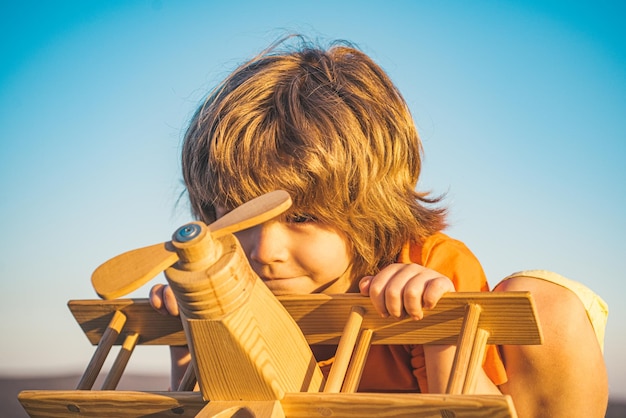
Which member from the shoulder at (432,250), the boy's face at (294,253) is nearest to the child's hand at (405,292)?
the boy's face at (294,253)

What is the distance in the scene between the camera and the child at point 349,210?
96.8 inches

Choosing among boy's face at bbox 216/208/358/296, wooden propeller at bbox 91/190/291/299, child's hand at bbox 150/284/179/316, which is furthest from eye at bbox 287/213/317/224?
wooden propeller at bbox 91/190/291/299

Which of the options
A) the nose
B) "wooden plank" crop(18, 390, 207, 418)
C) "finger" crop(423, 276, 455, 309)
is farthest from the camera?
the nose

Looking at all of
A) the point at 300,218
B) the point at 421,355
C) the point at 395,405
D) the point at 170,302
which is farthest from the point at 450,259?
the point at 395,405

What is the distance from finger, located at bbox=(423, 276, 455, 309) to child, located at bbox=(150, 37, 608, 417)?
1.19 ft

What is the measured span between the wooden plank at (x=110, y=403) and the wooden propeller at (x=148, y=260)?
37 centimetres

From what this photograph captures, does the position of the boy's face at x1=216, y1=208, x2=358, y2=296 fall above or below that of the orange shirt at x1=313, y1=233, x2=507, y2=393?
A: above

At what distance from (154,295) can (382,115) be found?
3.93ft

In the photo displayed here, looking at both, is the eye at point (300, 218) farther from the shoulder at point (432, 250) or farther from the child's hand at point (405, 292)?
the child's hand at point (405, 292)

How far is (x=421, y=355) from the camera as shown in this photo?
2.42m

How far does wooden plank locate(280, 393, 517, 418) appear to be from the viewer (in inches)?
57.2

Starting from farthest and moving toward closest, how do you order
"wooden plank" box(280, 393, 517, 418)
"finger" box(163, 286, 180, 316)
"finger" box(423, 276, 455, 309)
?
"finger" box(163, 286, 180, 316), "finger" box(423, 276, 455, 309), "wooden plank" box(280, 393, 517, 418)

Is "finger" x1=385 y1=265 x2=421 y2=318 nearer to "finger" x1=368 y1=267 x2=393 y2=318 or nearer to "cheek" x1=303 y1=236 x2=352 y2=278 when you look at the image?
"finger" x1=368 y1=267 x2=393 y2=318

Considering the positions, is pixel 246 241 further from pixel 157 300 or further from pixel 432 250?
pixel 432 250
